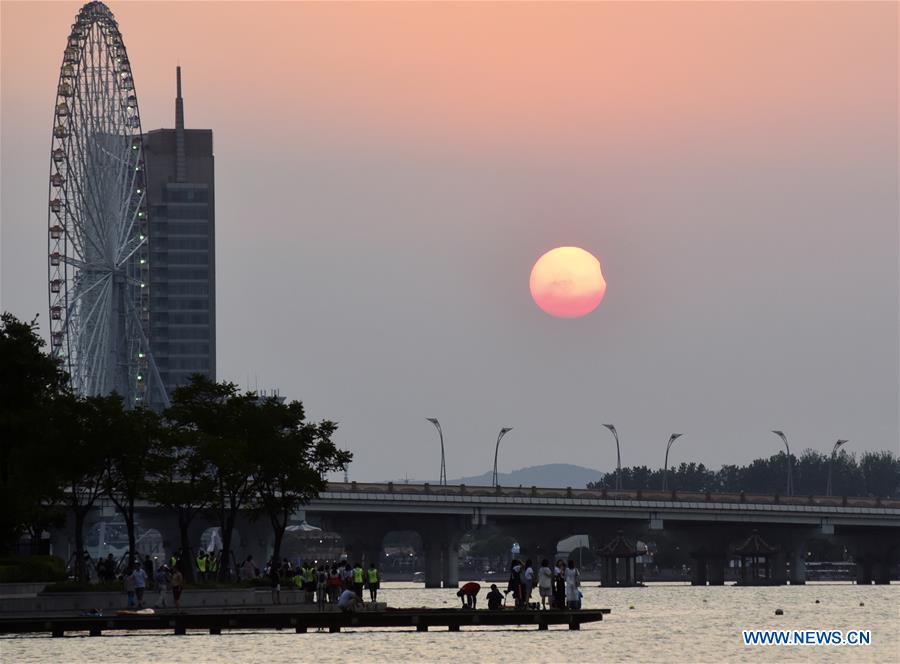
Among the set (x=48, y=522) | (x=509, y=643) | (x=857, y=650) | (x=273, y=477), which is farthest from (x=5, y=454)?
(x=857, y=650)

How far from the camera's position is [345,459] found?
13975 centimetres

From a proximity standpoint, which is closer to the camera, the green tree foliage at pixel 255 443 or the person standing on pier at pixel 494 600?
the person standing on pier at pixel 494 600

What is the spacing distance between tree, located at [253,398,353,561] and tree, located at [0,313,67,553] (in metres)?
18.4

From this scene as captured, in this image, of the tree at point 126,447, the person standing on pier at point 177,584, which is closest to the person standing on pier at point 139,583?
the person standing on pier at point 177,584

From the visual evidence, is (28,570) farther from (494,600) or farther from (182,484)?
(494,600)

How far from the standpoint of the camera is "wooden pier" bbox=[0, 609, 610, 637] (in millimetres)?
88188

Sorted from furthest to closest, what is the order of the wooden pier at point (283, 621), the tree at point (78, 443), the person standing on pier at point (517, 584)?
the tree at point (78, 443) < the person standing on pier at point (517, 584) < the wooden pier at point (283, 621)

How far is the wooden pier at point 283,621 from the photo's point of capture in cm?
8819

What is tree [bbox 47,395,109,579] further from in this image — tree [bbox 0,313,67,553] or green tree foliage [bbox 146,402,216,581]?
green tree foliage [bbox 146,402,216,581]

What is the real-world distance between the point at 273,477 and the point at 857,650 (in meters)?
55.9

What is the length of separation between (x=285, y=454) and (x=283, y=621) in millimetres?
43349

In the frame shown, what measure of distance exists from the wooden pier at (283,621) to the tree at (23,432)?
58.8 feet

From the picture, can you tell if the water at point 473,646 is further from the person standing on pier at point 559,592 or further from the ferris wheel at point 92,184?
the ferris wheel at point 92,184

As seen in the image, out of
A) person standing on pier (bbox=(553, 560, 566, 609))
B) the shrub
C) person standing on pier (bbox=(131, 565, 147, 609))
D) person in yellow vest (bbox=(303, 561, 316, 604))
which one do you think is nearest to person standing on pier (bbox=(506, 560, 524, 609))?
person standing on pier (bbox=(553, 560, 566, 609))
